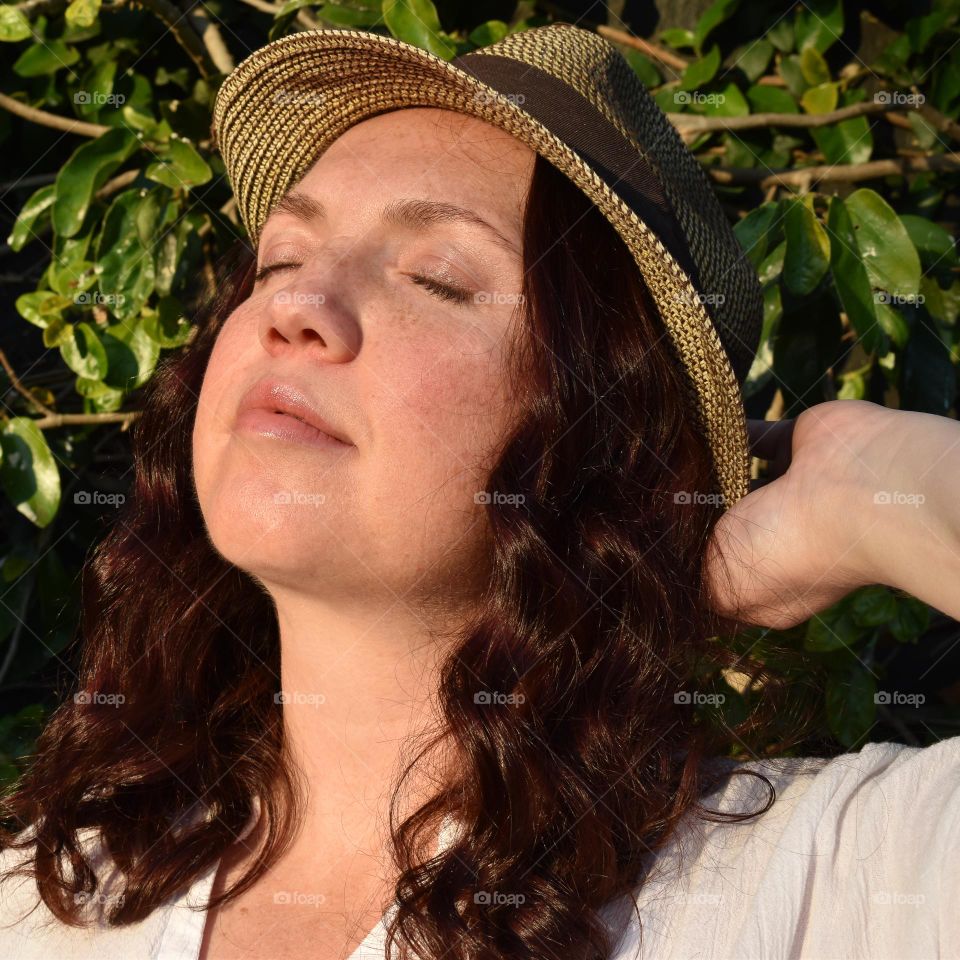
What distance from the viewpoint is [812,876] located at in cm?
100

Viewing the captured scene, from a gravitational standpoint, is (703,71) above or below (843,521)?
above

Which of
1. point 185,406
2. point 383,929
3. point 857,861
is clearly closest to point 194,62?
point 185,406

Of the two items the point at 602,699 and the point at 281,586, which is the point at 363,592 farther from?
the point at 602,699

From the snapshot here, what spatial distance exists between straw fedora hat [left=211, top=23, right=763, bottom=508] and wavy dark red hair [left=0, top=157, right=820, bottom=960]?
51mm

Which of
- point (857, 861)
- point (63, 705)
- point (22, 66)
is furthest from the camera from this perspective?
point (22, 66)

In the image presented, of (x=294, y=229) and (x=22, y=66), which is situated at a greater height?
(x=294, y=229)

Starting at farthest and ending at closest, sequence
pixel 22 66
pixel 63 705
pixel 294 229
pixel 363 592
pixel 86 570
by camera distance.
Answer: pixel 22 66 → pixel 86 570 → pixel 63 705 → pixel 294 229 → pixel 363 592

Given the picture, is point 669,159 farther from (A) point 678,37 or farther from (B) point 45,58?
(B) point 45,58

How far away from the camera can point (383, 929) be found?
3.53 ft

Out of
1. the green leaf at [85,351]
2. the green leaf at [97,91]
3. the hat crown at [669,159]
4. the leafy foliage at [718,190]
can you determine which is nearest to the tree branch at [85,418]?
the leafy foliage at [718,190]

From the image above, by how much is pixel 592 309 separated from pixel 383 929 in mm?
692

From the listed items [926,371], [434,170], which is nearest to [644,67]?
[926,371]

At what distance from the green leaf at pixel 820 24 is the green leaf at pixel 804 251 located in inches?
17.0

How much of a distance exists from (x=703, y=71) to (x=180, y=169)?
893 millimetres
